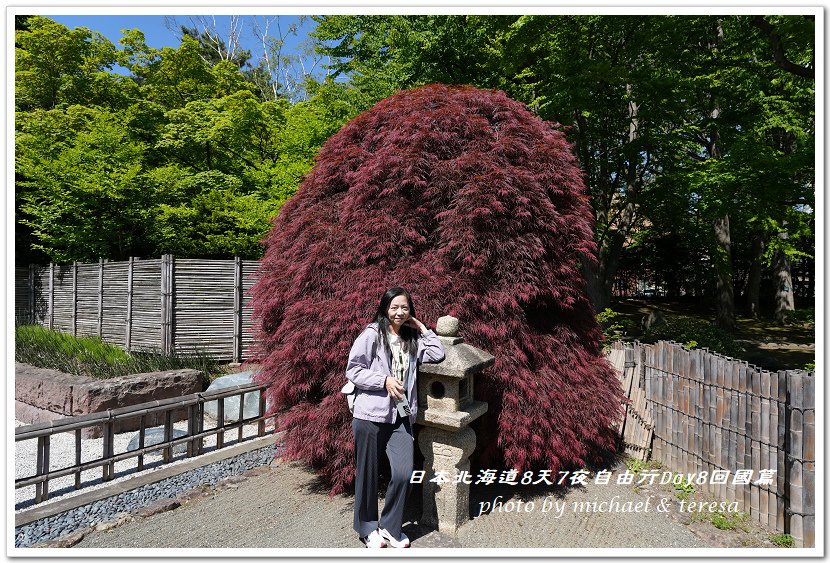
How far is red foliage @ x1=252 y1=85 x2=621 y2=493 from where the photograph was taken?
13.0 feet

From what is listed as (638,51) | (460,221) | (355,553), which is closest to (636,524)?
(355,553)

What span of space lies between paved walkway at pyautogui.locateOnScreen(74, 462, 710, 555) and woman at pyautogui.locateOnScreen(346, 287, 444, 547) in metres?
0.28

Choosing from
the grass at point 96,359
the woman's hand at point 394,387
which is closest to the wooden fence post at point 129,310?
the grass at point 96,359

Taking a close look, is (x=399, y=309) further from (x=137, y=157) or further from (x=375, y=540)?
(x=137, y=157)

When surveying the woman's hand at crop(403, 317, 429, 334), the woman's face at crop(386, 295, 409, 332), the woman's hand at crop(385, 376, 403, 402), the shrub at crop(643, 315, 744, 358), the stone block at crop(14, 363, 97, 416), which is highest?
the woman's face at crop(386, 295, 409, 332)

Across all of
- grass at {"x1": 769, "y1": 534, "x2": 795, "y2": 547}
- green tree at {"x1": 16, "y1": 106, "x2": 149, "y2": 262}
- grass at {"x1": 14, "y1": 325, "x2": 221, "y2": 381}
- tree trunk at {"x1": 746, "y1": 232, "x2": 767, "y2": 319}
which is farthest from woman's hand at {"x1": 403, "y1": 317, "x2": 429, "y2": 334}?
tree trunk at {"x1": 746, "y1": 232, "x2": 767, "y2": 319}

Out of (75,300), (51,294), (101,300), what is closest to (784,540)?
(101,300)

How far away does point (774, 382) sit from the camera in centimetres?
357

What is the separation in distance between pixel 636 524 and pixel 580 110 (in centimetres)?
836

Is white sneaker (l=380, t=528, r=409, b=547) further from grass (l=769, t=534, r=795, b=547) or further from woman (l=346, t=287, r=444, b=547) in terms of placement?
grass (l=769, t=534, r=795, b=547)

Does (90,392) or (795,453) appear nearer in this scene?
(795,453)

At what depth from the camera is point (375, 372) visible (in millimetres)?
3203

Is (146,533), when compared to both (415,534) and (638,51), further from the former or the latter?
(638,51)

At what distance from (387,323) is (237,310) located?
693cm
